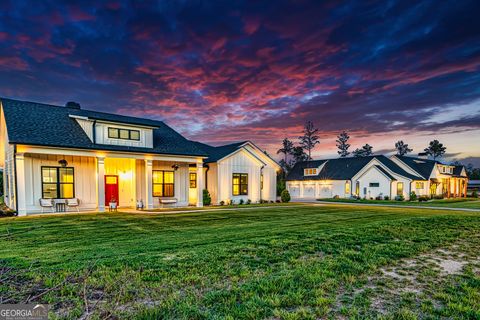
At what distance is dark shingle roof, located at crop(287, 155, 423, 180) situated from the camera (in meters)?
32.3

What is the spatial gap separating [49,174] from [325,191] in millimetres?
30318

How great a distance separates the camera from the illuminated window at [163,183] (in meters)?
17.3

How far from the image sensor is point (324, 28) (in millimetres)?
14242

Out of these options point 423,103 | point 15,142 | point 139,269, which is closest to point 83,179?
point 15,142

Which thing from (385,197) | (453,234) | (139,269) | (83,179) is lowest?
(385,197)

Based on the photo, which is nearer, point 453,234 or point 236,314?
point 236,314

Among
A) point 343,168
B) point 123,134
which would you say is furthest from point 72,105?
point 343,168

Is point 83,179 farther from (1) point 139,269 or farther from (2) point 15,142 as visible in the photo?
(1) point 139,269

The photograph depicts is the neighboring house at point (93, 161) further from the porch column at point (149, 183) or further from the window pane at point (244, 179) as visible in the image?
the window pane at point (244, 179)

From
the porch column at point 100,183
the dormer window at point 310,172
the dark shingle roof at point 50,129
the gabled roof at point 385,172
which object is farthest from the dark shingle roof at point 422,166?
the porch column at point 100,183

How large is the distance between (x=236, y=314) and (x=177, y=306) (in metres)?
0.74

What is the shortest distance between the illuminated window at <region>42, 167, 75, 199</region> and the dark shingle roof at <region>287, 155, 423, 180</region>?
2905cm

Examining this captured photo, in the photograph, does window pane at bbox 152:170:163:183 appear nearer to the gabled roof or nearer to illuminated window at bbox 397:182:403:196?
the gabled roof

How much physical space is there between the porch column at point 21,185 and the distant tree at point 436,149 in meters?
68.5
